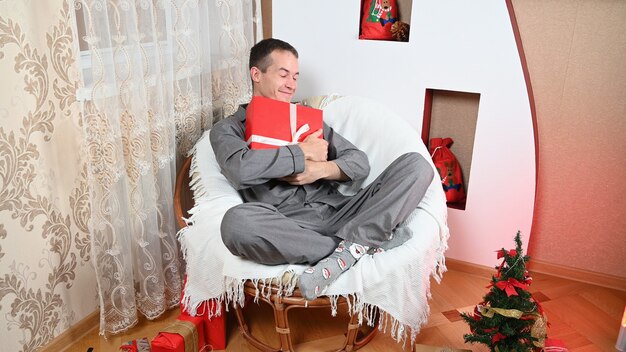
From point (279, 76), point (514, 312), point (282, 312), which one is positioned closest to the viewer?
point (514, 312)

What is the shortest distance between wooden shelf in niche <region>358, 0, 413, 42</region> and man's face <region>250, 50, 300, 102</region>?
0.49m

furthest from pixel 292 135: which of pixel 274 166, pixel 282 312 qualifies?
pixel 282 312

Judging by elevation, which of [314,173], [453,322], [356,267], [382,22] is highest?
[382,22]

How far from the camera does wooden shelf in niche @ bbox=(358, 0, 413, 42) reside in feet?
7.66

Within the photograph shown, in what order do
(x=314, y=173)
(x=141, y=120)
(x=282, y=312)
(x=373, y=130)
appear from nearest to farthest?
(x=282, y=312), (x=141, y=120), (x=314, y=173), (x=373, y=130)

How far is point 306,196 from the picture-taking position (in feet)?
6.57

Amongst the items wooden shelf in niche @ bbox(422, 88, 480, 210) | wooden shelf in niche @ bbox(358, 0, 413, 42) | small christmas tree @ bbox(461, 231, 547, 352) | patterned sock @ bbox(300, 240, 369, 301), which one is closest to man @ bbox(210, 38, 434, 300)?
patterned sock @ bbox(300, 240, 369, 301)

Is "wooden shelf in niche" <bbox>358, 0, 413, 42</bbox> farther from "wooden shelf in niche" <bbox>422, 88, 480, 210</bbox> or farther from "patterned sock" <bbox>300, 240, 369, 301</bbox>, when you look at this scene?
"patterned sock" <bbox>300, 240, 369, 301</bbox>

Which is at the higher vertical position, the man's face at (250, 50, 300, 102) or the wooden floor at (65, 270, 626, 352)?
the man's face at (250, 50, 300, 102)

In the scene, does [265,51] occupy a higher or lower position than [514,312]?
higher

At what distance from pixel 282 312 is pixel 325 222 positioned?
0.40 metres

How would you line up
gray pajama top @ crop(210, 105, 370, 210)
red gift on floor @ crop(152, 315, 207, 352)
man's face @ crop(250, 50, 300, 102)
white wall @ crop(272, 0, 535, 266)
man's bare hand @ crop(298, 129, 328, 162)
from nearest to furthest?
red gift on floor @ crop(152, 315, 207, 352) → gray pajama top @ crop(210, 105, 370, 210) → man's bare hand @ crop(298, 129, 328, 162) → man's face @ crop(250, 50, 300, 102) → white wall @ crop(272, 0, 535, 266)

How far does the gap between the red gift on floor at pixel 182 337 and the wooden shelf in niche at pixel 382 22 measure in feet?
4.58

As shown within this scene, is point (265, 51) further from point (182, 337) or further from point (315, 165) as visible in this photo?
point (182, 337)
